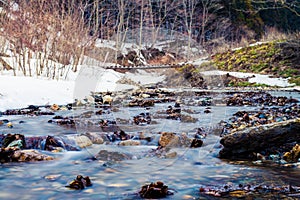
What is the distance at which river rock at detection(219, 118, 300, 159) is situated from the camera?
3840 mm

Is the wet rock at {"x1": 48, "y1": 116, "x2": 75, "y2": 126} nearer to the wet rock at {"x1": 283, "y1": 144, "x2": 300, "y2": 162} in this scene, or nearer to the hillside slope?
the wet rock at {"x1": 283, "y1": 144, "x2": 300, "y2": 162}

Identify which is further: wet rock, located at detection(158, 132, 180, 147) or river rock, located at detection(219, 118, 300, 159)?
wet rock, located at detection(158, 132, 180, 147)

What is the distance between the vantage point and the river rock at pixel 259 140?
3840mm

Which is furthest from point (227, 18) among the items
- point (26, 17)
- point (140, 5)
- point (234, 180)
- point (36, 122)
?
point (234, 180)

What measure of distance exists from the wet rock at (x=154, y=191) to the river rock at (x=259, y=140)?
136 centimetres

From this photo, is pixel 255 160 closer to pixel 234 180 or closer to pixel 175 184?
pixel 234 180

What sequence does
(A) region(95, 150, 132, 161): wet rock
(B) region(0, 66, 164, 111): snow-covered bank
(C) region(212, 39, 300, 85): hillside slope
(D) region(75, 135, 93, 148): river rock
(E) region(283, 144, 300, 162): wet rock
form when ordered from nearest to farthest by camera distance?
(E) region(283, 144, 300, 162): wet rock, (A) region(95, 150, 132, 161): wet rock, (D) region(75, 135, 93, 148): river rock, (B) region(0, 66, 164, 111): snow-covered bank, (C) region(212, 39, 300, 85): hillside slope

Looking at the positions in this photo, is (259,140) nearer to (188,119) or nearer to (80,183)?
(80,183)

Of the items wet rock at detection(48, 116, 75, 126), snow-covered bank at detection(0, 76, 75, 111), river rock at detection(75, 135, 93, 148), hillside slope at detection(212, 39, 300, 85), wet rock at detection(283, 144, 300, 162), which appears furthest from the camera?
hillside slope at detection(212, 39, 300, 85)

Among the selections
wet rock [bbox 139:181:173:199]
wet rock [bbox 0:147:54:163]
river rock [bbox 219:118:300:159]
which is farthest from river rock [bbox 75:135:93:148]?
wet rock [bbox 139:181:173:199]

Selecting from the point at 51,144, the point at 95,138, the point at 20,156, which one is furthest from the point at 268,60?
the point at 20,156

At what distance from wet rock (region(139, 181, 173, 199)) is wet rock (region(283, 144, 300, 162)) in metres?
1.55

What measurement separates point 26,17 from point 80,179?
10840mm

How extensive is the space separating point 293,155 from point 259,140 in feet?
1.27
